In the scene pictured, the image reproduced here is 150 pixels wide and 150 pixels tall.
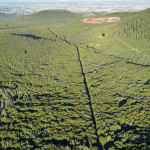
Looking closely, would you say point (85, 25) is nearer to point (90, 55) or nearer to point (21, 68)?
point (90, 55)

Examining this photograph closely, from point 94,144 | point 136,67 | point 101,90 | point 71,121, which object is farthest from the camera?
point 136,67

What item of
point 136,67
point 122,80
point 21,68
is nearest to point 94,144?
point 122,80

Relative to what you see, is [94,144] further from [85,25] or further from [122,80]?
[85,25]

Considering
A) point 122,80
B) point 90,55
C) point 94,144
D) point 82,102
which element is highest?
point 90,55

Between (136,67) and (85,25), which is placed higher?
(85,25)

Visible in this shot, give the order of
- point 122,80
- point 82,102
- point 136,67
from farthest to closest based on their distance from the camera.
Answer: point 136,67 → point 122,80 → point 82,102

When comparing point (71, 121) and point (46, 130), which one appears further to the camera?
point (71, 121)

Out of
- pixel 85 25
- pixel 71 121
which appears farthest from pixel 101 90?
pixel 85 25
